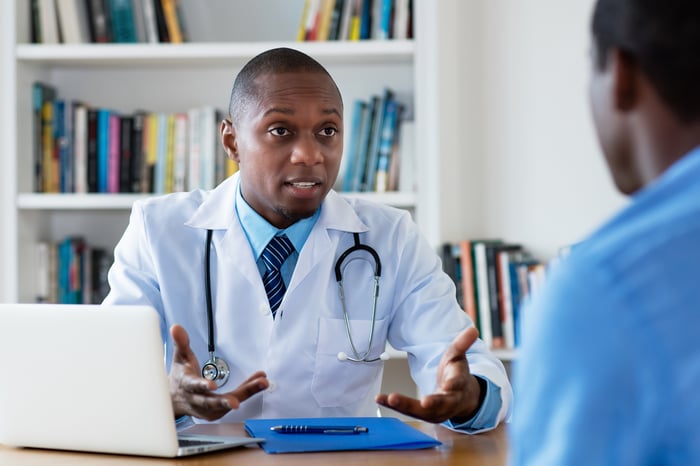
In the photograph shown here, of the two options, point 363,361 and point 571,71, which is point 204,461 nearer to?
point 363,361

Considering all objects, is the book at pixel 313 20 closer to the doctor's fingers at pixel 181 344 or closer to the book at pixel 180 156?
the book at pixel 180 156

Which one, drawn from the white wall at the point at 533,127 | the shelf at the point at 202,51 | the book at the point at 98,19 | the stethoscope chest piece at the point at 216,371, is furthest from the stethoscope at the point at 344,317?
the book at the point at 98,19

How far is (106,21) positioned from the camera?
276 cm

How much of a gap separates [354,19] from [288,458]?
70.3 inches

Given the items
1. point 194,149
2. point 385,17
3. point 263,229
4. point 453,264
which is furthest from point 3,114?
point 453,264

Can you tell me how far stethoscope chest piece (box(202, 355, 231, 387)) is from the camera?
1.62 meters

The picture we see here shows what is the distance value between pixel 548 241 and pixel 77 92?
1.56m

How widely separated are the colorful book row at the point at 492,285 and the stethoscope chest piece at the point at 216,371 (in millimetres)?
1142

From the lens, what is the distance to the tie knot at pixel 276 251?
175cm

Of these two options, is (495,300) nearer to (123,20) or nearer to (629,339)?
(123,20)

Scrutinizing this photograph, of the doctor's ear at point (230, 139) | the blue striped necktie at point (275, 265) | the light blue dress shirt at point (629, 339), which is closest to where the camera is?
the light blue dress shirt at point (629, 339)

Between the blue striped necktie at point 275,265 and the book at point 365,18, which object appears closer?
the blue striped necktie at point 275,265

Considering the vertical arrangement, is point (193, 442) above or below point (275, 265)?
below

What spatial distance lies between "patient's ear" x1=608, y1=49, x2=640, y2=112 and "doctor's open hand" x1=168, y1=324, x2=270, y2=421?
0.77 meters
